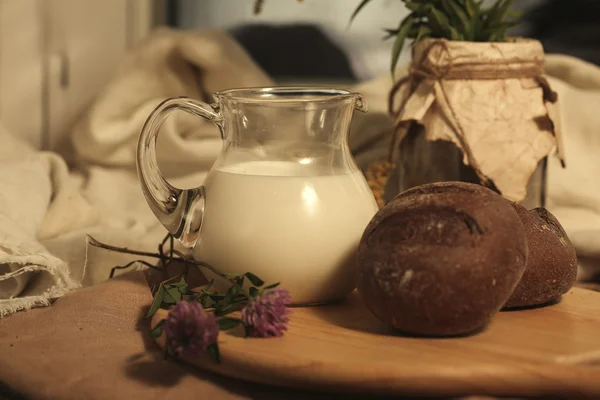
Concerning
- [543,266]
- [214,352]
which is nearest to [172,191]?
[214,352]

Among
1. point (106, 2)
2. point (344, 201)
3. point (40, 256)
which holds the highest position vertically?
point (106, 2)

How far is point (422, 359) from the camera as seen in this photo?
0.54 metres

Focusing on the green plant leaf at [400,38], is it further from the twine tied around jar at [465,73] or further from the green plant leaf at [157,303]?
the green plant leaf at [157,303]

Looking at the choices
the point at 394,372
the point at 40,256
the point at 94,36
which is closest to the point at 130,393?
the point at 394,372

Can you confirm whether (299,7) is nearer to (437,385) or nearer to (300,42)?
(300,42)

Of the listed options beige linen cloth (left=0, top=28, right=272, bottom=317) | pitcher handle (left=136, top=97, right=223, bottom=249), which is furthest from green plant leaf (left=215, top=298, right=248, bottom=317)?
beige linen cloth (left=0, top=28, right=272, bottom=317)

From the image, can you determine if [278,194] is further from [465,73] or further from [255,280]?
[465,73]

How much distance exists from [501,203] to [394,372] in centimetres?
19

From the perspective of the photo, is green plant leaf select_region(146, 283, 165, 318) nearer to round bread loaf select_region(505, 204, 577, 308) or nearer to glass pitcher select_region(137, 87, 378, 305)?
glass pitcher select_region(137, 87, 378, 305)

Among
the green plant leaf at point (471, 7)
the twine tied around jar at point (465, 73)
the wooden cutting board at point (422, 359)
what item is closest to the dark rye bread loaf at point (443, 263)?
the wooden cutting board at point (422, 359)

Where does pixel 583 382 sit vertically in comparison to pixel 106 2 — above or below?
below

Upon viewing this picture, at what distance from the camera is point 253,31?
5.16ft

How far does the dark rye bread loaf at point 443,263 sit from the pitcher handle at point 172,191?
191 mm

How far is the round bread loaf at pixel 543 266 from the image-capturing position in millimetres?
688
